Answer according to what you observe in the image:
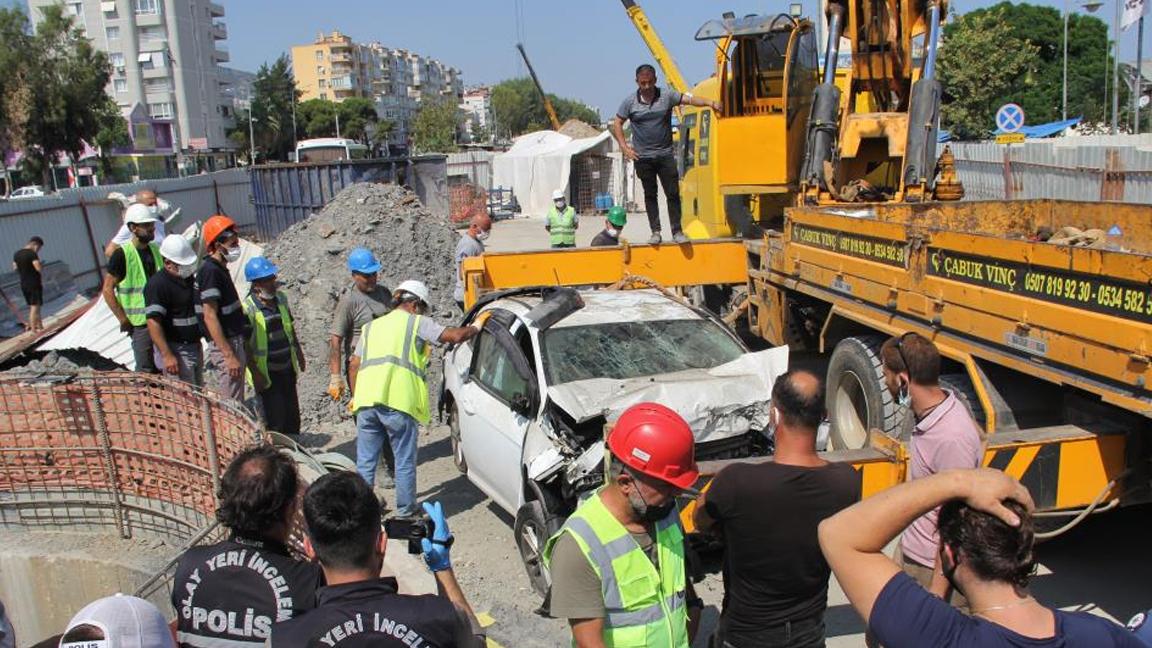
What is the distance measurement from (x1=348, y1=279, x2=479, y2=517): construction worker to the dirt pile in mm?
3162

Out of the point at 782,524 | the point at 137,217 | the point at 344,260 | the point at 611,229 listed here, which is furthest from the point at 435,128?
the point at 782,524

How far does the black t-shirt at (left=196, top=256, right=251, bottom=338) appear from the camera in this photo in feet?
21.7

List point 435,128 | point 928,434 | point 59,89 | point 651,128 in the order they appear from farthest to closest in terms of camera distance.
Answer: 1. point 435,128
2. point 59,89
3. point 651,128
4. point 928,434

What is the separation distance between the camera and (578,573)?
2500 mm

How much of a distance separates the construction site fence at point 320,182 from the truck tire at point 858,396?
13.5 meters

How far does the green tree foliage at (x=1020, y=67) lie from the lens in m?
41.1

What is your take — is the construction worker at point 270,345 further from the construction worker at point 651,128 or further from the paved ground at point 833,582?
the construction worker at point 651,128

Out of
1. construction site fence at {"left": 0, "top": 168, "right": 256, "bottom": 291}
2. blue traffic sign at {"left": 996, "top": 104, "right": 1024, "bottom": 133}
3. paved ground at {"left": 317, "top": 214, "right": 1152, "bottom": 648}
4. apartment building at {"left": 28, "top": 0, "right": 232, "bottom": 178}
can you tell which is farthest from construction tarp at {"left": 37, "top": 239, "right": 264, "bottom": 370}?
apartment building at {"left": 28, "top": 0, "right": 232, "bottom": 178}

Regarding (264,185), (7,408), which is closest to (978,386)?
(7,408)

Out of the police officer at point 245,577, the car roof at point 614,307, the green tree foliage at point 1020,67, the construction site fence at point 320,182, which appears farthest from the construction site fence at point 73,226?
the green tree foliage at point 1020,67

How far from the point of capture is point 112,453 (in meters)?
6.02

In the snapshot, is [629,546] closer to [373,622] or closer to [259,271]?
[373,622]

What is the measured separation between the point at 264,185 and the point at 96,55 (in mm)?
30706

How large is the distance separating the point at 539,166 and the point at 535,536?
97.1ft
